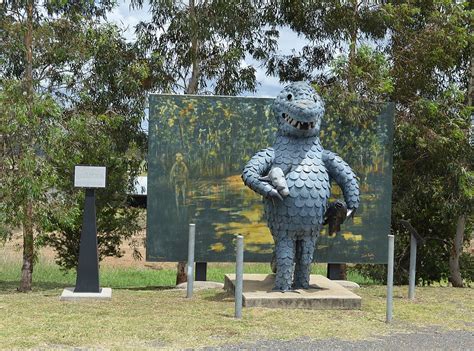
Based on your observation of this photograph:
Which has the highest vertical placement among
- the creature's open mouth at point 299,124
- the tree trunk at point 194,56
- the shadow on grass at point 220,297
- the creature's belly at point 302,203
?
the tree trunk at point 194,56

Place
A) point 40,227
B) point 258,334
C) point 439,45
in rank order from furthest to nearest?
point 439,45
point 40,227
point 258,334

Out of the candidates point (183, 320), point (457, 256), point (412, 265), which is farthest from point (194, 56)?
point (183, 320)

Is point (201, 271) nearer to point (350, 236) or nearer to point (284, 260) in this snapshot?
point (350, 236)

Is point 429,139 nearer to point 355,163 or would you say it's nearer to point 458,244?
point 355,163

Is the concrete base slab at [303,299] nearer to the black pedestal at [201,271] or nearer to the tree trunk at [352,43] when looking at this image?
the black pedestal at [201,271]

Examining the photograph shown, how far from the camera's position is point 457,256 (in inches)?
460

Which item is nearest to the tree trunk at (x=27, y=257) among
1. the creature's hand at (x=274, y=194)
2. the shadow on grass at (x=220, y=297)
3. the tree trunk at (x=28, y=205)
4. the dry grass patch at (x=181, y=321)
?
the tree trunk at (x=28, y=205)

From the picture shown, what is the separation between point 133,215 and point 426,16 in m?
5.98

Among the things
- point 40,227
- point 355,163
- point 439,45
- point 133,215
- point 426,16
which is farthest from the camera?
point 133,215

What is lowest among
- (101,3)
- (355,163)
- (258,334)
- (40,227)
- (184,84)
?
(258,334)

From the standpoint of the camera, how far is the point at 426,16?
11273mm

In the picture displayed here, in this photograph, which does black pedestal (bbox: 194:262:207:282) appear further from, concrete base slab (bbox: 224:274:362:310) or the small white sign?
the small white sign

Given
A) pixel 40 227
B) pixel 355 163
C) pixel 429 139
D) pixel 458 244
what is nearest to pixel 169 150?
pixel 40 227

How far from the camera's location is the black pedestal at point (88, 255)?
7645 millimetres
